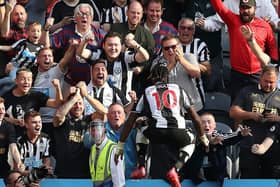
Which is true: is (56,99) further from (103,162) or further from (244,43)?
(244,43)

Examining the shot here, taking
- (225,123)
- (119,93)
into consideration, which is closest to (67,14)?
(119,93)

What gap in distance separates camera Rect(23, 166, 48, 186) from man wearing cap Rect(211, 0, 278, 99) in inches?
111

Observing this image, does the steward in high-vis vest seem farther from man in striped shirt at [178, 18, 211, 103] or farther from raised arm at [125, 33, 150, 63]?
man in striped shirt at [178, 18, 211, 103]

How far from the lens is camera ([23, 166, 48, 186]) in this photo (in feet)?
47.5

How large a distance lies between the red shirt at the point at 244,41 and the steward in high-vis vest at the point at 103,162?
85.5 inches

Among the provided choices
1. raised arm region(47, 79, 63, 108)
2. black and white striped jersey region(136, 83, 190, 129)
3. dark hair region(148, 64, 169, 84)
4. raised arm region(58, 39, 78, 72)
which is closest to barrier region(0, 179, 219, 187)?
black and white striped jersey region(136, 83, 190, 129)

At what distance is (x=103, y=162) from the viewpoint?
573 inches

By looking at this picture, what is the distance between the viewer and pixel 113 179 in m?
14.5

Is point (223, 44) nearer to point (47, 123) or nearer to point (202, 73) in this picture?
point (202, 73)

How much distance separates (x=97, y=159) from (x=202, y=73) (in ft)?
6.52

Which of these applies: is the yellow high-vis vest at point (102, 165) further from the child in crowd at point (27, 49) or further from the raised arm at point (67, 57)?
the child in crowd at point (27, 49)

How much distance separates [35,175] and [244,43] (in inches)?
134

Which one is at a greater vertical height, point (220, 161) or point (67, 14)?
point (67, 14)

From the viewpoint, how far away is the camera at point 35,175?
570 inches
